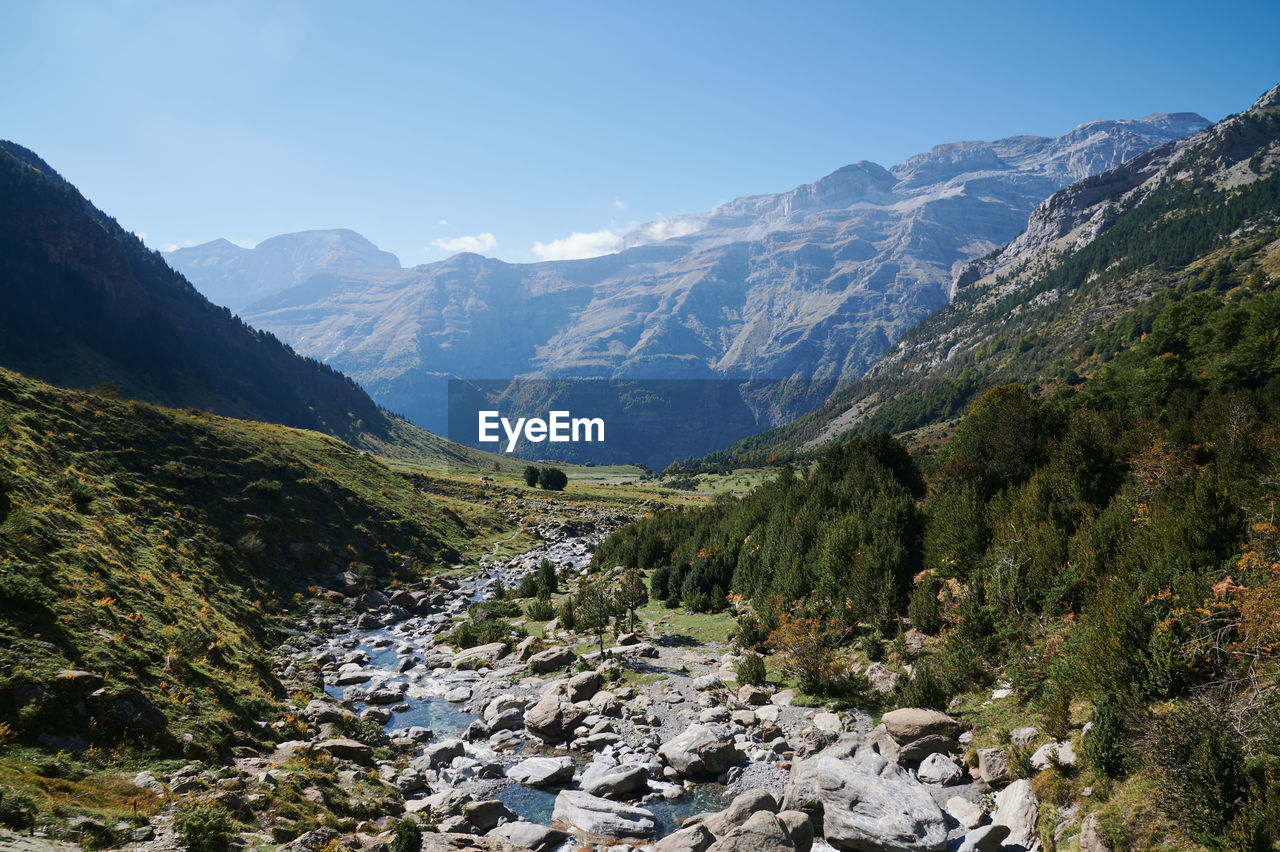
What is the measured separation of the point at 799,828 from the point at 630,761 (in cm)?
540

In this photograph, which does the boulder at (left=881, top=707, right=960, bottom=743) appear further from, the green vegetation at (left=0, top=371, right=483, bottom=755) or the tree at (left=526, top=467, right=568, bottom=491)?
the tree at (left=526, top=467, right=568, bottom=491)

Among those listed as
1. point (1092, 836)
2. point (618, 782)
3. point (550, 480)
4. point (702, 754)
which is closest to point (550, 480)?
point (550, 480)

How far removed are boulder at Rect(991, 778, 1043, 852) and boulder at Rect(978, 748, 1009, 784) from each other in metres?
0.60

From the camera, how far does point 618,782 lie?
1338 centimetres

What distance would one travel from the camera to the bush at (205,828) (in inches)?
337

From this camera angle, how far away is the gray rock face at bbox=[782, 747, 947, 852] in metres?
9.98

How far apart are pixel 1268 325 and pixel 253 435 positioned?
96.8m

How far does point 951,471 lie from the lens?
25469 mm

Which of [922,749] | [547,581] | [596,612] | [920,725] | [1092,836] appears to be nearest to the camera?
[1092,836]

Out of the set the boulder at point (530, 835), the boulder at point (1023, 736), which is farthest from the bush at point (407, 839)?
the boulder at point (1023, 736)

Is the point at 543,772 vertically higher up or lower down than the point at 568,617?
higher up

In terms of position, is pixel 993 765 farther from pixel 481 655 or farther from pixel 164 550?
pixel 164 550

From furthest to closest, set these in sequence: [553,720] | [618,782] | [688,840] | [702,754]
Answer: [553,720] < [702,754] < [618,782] < [688,840]

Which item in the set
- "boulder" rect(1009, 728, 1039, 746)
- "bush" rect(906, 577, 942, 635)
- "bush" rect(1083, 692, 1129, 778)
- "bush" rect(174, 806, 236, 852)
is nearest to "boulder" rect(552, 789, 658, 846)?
"bush" rect(174, 806, 236, 852)
